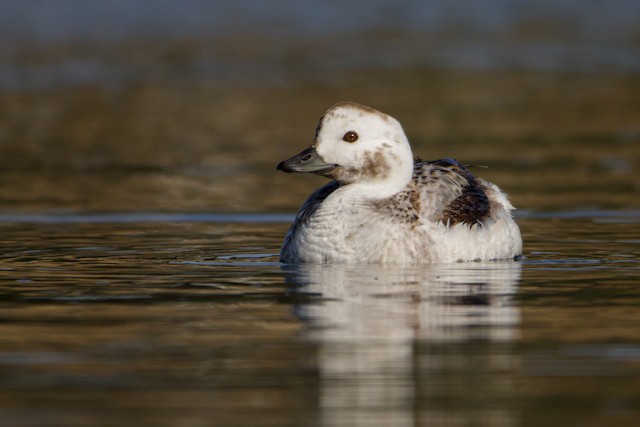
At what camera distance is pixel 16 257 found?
11867 mm

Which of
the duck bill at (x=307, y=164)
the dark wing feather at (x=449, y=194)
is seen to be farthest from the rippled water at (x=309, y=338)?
the duck bill at (x=307, y=164)

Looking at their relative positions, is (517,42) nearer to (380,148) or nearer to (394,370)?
(380,148)

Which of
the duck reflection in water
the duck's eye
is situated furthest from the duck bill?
the duck reflection in water

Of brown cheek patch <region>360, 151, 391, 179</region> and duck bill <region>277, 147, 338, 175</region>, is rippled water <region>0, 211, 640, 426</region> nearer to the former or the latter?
duck bill <region>277, 147, 338, 175</region>

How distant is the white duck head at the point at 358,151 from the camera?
37.4 ft

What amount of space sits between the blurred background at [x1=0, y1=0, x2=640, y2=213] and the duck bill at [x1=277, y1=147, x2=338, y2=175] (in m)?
3.68

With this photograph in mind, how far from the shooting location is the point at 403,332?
844cm

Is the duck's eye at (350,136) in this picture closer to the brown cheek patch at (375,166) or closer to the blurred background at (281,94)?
the brown cheek patch at (375,166)

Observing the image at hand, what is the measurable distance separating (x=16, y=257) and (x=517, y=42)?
85.6 feet

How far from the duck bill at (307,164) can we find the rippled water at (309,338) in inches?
28.4

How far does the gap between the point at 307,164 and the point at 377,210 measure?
605mm

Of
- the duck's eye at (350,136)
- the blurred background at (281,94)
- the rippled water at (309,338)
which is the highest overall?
the blurred background at (281,94)

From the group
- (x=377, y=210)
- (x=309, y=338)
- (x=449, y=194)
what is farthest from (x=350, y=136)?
(x=309, y=338)

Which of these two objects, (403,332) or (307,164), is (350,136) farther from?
(403,332)
